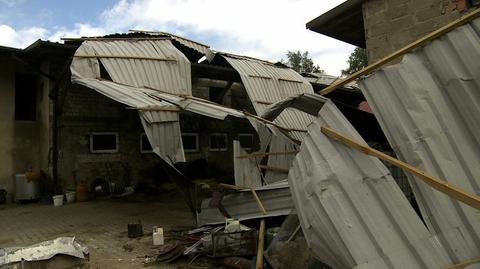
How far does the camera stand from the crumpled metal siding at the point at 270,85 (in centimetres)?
1132

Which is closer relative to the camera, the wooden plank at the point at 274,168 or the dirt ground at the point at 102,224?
the dirt ground at the point at 102,224

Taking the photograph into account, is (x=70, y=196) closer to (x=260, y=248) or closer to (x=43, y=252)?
(x=43, y=252)

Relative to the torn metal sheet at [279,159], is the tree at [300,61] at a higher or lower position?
higher

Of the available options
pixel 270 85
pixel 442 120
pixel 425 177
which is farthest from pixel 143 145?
pixel 425 177

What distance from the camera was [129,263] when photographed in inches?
224

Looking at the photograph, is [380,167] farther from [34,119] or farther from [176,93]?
→ [34,119]

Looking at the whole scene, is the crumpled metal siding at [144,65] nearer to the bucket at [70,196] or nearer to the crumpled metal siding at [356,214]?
the bucket at [70,196]

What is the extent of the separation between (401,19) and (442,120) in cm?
473

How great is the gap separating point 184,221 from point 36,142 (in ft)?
26.1

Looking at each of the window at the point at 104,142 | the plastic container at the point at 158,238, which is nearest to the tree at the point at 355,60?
the window at the point at 104,142

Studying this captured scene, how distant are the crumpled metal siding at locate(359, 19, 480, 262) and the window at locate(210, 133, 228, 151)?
12603 millimetres

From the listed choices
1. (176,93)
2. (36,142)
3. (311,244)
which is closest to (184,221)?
(176,93)

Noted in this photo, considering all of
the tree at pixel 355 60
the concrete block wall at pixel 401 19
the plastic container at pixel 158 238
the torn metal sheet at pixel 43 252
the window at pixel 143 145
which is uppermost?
the tree at pixel 355 60

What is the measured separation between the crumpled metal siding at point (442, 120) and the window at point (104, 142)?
11.8 m
